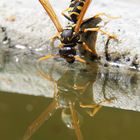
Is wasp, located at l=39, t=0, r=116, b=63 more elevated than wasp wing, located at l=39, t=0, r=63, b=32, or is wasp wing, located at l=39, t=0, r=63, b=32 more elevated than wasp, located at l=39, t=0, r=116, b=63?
wasp wing, located at l=39, t=0, r=63, b=32

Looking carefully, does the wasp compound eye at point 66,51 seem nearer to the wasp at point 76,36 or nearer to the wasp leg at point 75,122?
the wasp at point 76,36

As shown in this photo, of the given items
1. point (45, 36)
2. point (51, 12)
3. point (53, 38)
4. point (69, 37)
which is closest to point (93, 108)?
point (69, 37)

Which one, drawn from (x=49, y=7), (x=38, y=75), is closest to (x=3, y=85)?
(x=38, y=75)

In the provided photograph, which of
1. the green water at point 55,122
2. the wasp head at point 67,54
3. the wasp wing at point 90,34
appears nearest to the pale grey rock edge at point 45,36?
the wasp wing at point 90,34

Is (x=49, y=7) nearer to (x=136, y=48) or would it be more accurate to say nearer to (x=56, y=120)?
(x=136, y=48)

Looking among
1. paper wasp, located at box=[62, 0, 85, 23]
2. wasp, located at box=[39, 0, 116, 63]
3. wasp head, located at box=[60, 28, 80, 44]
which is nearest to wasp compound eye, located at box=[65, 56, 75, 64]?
wasp, located at box=[39, 0, 116, 63]

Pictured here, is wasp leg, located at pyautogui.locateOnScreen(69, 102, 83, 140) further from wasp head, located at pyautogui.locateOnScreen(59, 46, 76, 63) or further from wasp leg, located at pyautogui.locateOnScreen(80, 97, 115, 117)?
wasp head, located at pyautogui.locateOnScreen(59, 46, 76, 63)
